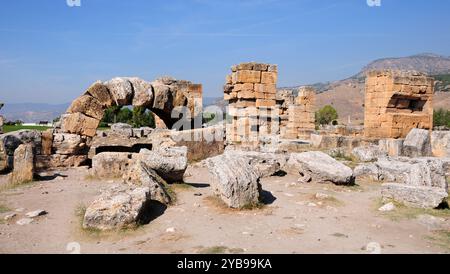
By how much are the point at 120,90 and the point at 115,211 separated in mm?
6589

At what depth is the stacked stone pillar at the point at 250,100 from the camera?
1335 cm

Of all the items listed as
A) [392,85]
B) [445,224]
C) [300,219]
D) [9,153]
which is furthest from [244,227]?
[392,85]

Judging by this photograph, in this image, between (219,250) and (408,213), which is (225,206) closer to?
(219,250)

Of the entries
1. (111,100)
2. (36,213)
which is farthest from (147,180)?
(111,100)

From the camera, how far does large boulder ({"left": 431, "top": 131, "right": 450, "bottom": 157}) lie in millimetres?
11635

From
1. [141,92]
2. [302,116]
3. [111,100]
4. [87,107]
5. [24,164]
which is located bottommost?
[24,164]

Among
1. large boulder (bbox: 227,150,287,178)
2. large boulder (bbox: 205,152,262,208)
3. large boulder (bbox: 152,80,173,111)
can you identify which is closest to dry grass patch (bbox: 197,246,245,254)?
large boulder (bbox: 205,152,262,208)

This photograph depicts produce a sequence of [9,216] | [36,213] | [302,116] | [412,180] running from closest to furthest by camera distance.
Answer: [9,216] → [36,213] → [412,180] → [302,116]

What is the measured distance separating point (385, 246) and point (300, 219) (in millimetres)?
1454

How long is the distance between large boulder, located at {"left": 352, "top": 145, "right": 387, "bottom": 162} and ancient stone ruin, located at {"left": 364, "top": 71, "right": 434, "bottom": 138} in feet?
7.85

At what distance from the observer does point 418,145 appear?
11617mm

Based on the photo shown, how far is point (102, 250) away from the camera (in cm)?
460

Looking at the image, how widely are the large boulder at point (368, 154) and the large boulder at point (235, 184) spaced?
581 cm

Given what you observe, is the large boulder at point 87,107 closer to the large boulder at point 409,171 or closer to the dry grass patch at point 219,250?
the large boulder at point 409,171
